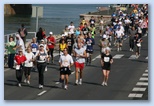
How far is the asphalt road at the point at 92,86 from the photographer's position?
21.4m

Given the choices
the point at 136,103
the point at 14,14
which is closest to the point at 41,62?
the point at 136,103

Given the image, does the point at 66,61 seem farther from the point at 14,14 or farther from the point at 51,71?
the point at 14,14

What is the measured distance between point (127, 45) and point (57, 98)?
62.3ft

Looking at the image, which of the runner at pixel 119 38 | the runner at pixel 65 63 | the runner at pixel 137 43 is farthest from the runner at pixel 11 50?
the runner at pixel 119 38

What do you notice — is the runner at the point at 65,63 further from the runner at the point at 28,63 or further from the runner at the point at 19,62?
the runner at the point at 28,63

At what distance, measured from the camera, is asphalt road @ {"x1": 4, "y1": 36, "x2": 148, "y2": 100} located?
2140 cm

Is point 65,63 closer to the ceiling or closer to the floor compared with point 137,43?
closer to the floor

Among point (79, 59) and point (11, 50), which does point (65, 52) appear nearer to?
point (79, 59)

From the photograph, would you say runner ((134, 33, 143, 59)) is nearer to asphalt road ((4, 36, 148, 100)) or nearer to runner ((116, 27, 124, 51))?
runner ((116, 27, 124, 51))

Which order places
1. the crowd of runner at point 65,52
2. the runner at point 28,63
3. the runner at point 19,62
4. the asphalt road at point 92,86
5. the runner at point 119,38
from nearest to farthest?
the asphalt road at point 92,86
the crowd of runner at point 65,52
the runner at point 19,62
the runner at point 28,63
the runner at point 119,38

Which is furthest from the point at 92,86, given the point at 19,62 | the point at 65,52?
the point at 19,62

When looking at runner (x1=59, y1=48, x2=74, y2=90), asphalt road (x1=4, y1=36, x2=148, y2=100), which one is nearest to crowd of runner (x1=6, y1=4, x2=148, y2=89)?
runner (x1=59, y1=48, x2=74, y2=90)

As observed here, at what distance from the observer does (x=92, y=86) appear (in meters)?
23.7

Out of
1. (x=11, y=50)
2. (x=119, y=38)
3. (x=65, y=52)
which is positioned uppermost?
(x=119, y=38)
